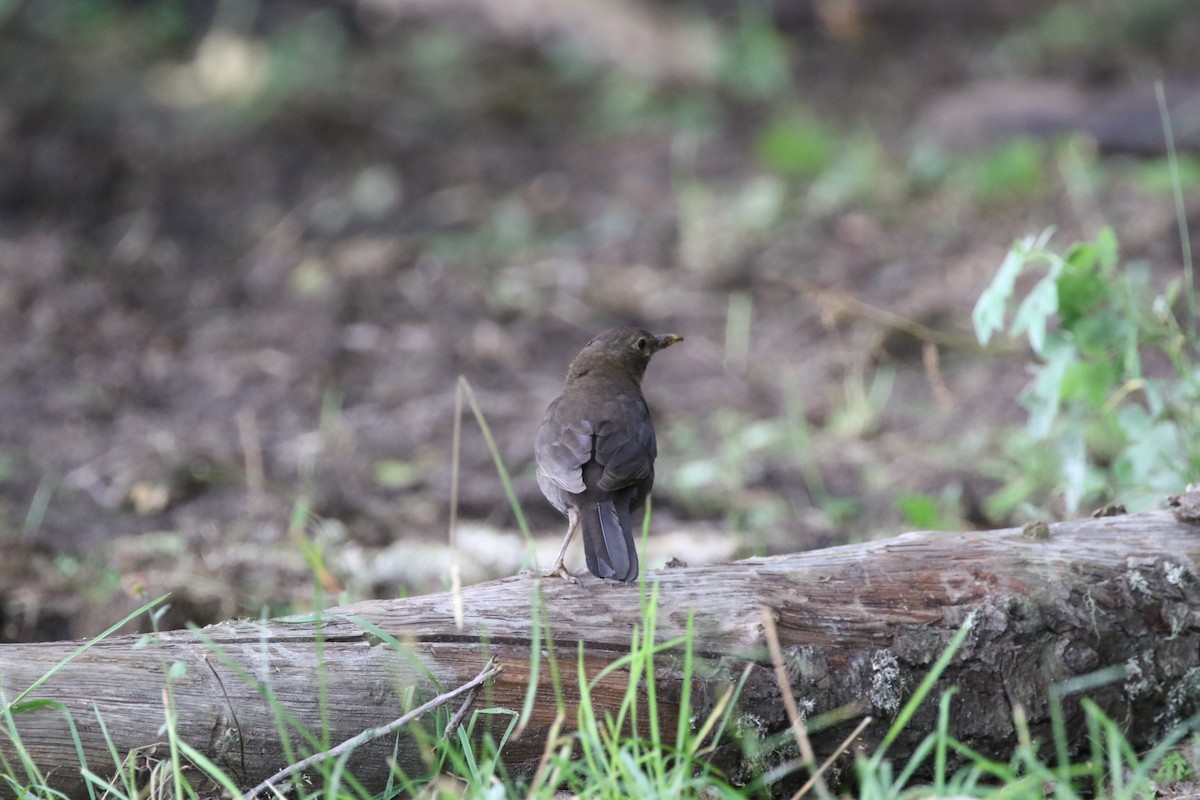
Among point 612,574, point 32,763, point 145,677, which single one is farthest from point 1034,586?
point 32,763

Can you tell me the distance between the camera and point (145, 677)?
2695 millimetres

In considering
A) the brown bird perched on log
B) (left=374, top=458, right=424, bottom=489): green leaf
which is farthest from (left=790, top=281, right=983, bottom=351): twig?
(left=374, top=458, right=424, bottom=489): green leaf

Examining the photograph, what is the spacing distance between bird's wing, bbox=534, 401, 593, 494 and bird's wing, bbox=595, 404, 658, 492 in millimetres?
39

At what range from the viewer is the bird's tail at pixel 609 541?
314 cm

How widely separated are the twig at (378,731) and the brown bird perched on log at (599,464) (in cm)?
43

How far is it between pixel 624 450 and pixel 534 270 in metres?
4.67

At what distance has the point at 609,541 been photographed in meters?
3.31

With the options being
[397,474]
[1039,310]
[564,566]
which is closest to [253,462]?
[397,474]

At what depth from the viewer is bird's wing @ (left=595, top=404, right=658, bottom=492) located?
3.58m

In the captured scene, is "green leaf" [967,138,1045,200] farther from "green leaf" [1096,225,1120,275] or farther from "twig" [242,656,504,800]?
"twig" [242,656,504,800]

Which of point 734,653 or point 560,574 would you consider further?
point 560,574

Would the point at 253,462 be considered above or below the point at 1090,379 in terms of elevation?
below

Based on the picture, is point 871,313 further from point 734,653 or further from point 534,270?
point 534,270

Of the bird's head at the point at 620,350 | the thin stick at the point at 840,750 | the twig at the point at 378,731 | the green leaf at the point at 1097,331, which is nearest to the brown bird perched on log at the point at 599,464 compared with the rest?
the bird's head at the point at 620,350
